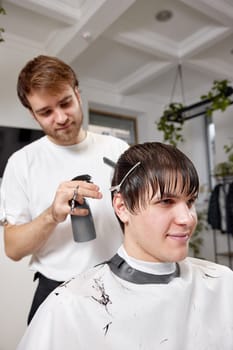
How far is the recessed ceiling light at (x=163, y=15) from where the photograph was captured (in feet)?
9.41

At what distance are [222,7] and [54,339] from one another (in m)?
2.82

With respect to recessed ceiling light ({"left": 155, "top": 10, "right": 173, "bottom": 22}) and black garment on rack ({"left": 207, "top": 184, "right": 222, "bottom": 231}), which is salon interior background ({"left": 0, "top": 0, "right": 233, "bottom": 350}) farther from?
black garment on rack ({"left": 207, "top": 184, "right": 222, "bottom": 231})

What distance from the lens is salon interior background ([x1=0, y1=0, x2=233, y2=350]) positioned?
2.57 meters

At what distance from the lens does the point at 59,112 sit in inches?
44.1

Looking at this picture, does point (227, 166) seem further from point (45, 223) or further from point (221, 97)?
point (45, 223)

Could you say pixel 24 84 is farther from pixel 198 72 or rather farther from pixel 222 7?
pixel 198 72

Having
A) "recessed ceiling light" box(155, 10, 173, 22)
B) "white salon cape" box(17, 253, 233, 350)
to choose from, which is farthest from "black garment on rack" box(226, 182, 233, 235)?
"white salon cape" box(17, 253, 233, 350)

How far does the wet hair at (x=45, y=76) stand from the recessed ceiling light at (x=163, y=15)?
2118 millimetres

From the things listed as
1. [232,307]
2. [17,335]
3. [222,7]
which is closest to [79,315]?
[232,307]

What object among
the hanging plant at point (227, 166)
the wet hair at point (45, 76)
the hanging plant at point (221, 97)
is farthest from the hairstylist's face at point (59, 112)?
the hanging plant at point (227, 166)

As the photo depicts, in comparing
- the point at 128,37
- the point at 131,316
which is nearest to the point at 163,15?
the point at 128,37

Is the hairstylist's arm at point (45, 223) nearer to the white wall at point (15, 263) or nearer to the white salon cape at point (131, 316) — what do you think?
the white salon cape at point (131, 316)

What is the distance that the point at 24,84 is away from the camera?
3.66 feet

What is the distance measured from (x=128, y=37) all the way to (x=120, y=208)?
2.54 m
